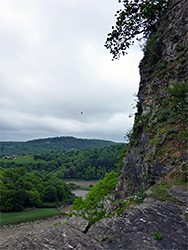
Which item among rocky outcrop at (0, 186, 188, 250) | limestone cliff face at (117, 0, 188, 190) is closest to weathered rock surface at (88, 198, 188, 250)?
rocky outcrop at (0, 186, 188, 250)

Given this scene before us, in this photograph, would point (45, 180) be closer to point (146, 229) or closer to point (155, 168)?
point (155, 168)

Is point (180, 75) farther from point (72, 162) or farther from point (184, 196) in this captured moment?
point (72, 162)

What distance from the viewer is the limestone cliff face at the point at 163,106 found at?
8.18 metres

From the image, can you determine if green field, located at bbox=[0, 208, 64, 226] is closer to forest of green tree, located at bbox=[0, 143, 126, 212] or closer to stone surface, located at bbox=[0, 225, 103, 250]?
forest of green tree, located at bbox=[0, 143, 126, 212]

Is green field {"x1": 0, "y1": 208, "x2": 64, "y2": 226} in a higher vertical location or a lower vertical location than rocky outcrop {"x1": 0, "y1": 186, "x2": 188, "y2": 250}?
lower

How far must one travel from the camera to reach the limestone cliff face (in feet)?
26.8

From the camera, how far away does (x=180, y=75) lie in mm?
10766

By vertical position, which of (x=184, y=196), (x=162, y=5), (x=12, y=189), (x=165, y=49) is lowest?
(x=12, y=189)

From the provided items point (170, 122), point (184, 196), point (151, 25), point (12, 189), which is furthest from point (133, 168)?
point (12, 189)

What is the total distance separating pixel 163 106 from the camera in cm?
1075

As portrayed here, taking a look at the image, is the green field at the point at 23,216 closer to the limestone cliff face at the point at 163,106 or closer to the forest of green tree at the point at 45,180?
the forest of green tree at the point at 45,180

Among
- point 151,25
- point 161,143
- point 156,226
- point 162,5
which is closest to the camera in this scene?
point 156,226

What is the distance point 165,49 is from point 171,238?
531 inches

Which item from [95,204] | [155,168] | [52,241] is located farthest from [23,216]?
[52,241]
